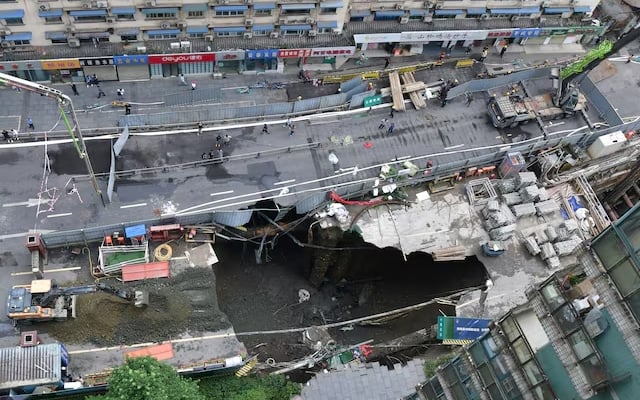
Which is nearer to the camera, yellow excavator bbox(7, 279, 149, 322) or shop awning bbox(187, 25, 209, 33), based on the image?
yellow excavator bbox(7, 279, 149, 322)

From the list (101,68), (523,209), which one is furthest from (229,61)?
(523,209)

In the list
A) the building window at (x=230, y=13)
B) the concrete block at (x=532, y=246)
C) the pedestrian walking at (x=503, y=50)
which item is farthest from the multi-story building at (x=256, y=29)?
the concrete block at (x=532, y=246)

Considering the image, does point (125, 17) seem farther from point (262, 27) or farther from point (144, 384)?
point (144, 384)

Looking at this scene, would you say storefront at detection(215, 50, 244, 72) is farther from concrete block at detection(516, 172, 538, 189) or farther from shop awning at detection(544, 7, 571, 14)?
shop awning at detection(544, 7, 571, 14)

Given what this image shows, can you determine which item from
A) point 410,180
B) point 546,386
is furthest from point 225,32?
point 546,386

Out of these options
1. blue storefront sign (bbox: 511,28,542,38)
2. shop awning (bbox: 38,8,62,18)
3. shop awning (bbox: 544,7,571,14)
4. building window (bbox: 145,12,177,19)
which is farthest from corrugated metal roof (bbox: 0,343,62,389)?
shop awning (bbox: 544,7,571,14)

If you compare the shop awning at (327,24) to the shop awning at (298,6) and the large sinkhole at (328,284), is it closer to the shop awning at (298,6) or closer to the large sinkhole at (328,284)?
the shop awning at (298,6)
